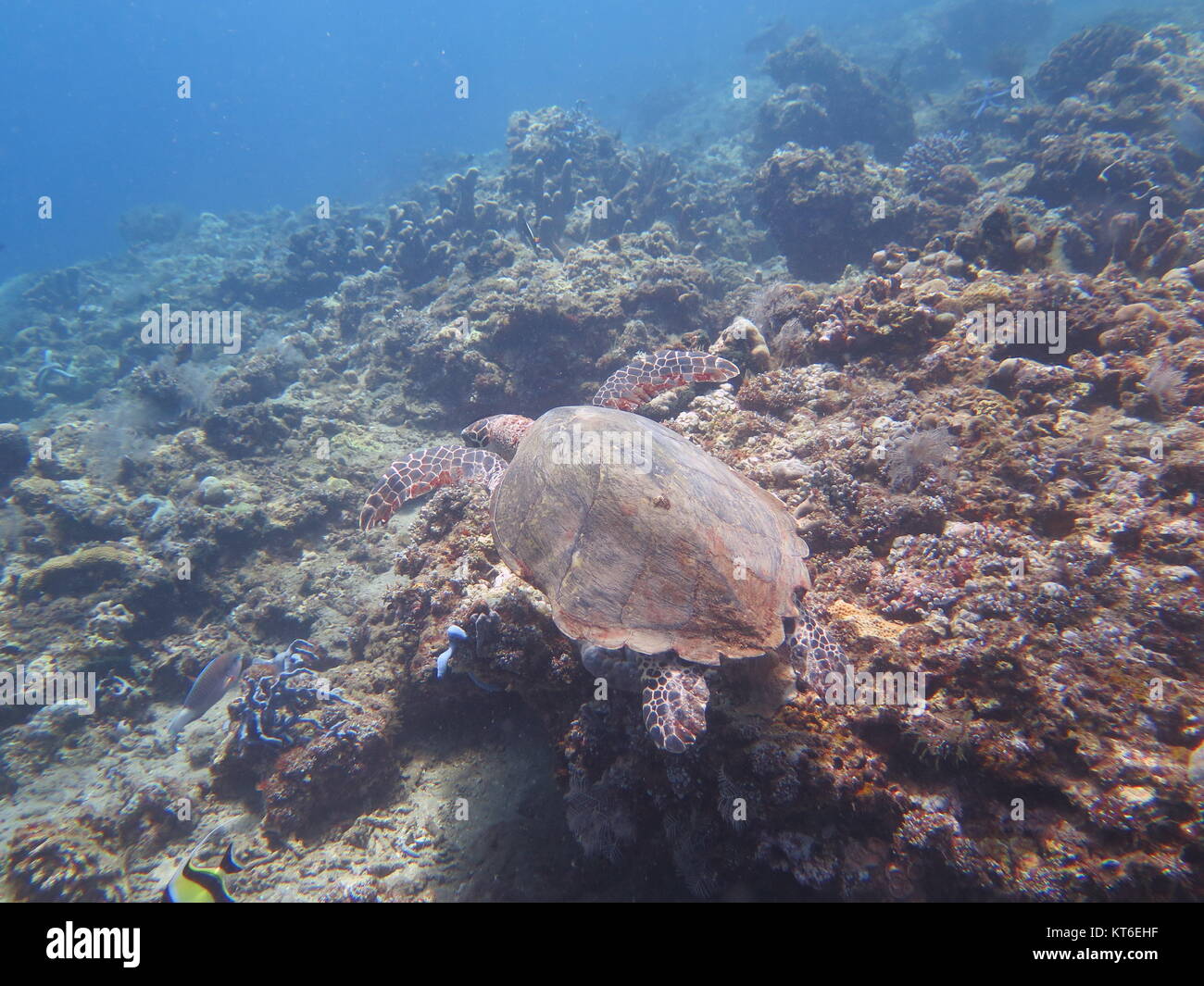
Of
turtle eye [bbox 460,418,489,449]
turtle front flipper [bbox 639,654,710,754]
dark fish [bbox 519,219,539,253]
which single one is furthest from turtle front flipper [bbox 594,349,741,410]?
dark fish [bbox 519,219,539,253]

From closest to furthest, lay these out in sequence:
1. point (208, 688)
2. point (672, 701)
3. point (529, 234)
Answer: point (672, 701), point (208, 688), point (529, 234)

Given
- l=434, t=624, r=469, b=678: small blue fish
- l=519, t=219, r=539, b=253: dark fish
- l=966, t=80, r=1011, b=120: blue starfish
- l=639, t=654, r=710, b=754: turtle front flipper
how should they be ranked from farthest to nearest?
l=966, t=80, r=1011, b=120: blue starfish, l=519, t=219, r=539, b=253: dark fish, l=434, t=624, r=469, b=678: small blue fish, l=639, t=654, r=710, b=754: turtle front flipper

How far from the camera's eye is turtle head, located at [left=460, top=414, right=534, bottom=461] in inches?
257

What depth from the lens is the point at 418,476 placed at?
6.59 m

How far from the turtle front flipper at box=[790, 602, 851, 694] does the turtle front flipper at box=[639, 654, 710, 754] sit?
710 mm

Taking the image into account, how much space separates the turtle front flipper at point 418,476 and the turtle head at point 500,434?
191 millimetres
